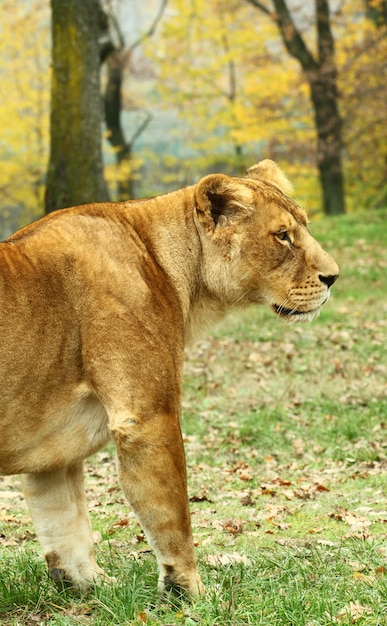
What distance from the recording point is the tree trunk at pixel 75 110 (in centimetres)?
1309

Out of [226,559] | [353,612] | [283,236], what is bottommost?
[226,559]

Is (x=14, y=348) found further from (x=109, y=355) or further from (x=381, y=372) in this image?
→ (x=381, y=372)

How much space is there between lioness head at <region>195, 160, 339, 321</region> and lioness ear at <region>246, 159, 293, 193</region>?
0.43 meters

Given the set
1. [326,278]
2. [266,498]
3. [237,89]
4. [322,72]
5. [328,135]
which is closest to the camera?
[326,278]

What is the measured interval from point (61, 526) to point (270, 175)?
248 centimetres

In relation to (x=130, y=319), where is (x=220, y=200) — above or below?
above

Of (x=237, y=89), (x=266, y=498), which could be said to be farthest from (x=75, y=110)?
(x=237, y=89)

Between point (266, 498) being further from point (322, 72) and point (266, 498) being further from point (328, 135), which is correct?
point (328, 135)

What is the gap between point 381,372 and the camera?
451 inches

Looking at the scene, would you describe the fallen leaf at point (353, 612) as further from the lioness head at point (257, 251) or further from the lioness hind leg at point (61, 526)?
the lioness head at point (257, 251)

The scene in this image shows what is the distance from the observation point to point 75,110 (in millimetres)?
13219

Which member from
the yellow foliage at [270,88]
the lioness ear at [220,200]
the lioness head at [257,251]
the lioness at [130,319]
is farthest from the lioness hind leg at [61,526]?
the yellow foliage at [270,88]

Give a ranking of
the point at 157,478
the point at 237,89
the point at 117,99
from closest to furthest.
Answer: the point at 157,478, the point at 117,99, the point at 237,89

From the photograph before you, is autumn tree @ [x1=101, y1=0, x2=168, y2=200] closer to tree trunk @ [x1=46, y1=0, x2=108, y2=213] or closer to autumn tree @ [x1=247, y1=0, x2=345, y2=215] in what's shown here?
autumn tree @ [x1=247, y1=0, x2=345, y2=215]
